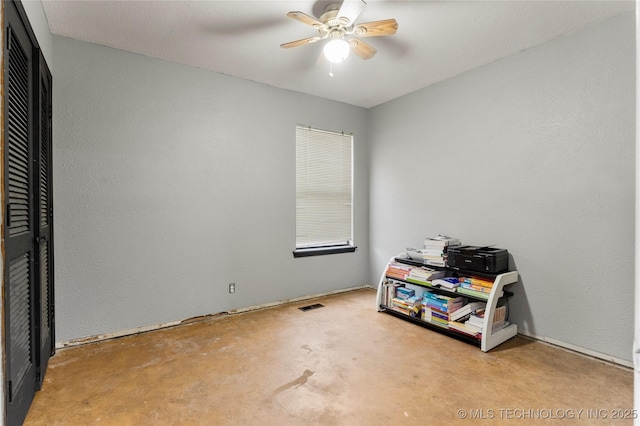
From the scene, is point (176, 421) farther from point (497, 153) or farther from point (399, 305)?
point (497, 153)

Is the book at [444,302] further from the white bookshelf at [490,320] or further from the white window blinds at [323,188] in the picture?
the white window blinds at [323,188]

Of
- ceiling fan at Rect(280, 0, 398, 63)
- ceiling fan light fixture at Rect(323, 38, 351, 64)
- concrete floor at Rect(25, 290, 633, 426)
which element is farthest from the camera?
ceiling fan light fixture at Rect(323, 38, 351, 64)

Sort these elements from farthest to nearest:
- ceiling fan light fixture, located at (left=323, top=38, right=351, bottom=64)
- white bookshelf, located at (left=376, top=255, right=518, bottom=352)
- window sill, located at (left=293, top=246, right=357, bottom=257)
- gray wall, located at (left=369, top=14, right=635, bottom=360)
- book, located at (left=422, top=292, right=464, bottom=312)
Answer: window sill, located at (left=293, top=246, right=357, bottom=257) → book, located at (left=422, top=292, right=464, bottom=312) → white bookshelf, located at (left=376, top=255, right=518, bottom=352) → gray wall, located at (left=369, top=14, right=635, bottom=360) → ceiling fan light fixture, located at (left=323, top=38, right=351, bottom=64)

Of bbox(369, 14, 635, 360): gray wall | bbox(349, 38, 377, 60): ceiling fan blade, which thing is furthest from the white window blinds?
bbox(349, 38, 377, 60): ceiling fan blade

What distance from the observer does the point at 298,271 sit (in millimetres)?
3969

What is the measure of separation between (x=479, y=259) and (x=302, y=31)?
248 cm

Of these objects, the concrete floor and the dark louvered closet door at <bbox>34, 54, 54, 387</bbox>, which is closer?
the concrete floor

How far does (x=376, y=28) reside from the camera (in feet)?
7.21

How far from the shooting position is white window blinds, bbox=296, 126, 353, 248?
13.3ft

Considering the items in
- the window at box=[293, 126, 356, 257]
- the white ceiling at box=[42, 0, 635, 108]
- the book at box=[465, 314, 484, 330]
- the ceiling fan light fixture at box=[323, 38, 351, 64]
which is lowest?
the book at box=[465, 314, 484, 330]

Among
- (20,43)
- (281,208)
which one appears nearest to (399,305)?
(281,208)

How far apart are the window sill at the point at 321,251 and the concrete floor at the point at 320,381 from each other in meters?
1.10

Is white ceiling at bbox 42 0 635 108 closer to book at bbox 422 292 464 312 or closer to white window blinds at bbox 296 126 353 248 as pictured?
white window blinds at bbox 296 126 353 248

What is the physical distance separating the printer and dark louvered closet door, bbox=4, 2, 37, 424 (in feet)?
10.2
